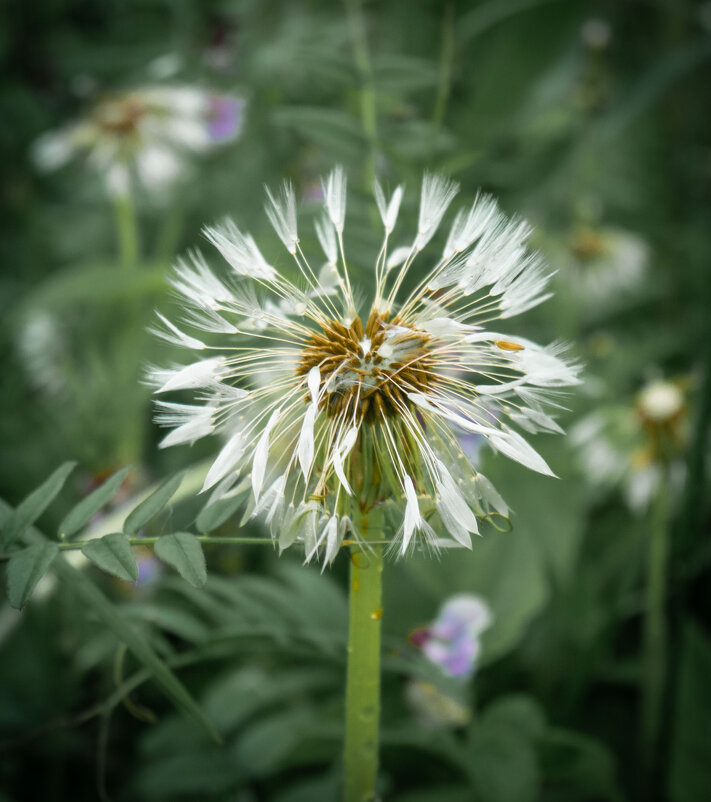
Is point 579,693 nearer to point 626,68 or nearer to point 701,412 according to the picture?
point 701,412

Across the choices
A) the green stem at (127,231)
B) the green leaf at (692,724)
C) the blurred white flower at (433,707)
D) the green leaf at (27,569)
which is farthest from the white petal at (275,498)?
the green stem at (127,231)

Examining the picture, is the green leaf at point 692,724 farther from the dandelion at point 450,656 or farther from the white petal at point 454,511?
the white petal at point 454,511

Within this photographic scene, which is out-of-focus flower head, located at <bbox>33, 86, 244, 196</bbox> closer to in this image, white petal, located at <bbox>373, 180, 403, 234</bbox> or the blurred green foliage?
the blurred green foliage

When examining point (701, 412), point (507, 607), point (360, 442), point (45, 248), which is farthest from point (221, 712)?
point (45, 248)

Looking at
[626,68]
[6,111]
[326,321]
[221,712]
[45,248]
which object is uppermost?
[626,68]

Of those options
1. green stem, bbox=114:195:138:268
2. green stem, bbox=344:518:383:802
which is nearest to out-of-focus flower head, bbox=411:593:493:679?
green stem, bbox=344:518:383:802

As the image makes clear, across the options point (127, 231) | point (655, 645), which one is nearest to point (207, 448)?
point (127, 231)
